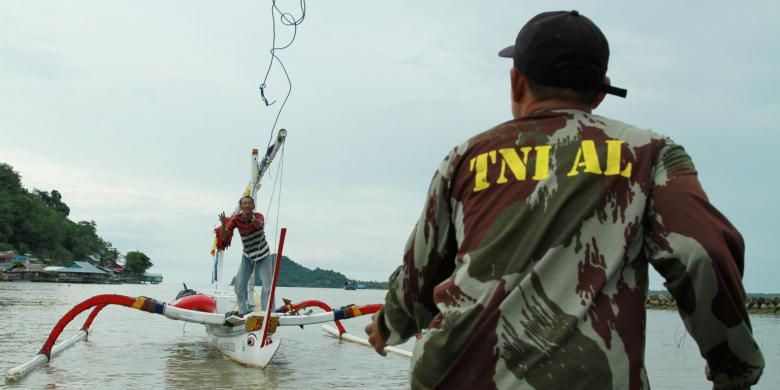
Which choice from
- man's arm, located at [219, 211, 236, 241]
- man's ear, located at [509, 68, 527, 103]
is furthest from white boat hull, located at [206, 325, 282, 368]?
man's ear, located at [509, 68, 527, 103]

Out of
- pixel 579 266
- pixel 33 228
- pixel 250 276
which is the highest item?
pixel 33 228

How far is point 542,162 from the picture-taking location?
5.51ft

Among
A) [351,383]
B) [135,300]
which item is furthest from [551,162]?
[135,300]

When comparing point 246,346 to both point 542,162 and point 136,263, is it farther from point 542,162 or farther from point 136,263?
point 136,263

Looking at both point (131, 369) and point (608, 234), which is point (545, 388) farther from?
point (131, 369)

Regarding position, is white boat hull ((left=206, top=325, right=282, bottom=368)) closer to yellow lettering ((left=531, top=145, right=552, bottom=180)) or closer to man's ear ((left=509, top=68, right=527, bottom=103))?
man's ear ((left=509, top=68, right=527, bottom=103))

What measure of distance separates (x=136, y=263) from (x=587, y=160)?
174m

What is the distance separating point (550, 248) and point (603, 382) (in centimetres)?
30

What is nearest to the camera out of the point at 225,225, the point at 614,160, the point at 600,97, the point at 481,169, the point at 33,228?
the point at 614,160

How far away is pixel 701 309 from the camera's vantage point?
63.0 inches

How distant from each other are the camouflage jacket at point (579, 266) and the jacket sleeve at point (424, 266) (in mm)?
97

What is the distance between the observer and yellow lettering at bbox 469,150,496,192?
5.66ft

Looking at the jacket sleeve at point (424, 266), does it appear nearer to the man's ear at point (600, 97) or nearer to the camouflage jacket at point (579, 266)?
the camouflage jacket at point (579, 266)

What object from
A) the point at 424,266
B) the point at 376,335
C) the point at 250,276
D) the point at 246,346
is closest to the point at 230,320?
the point at 246,346
